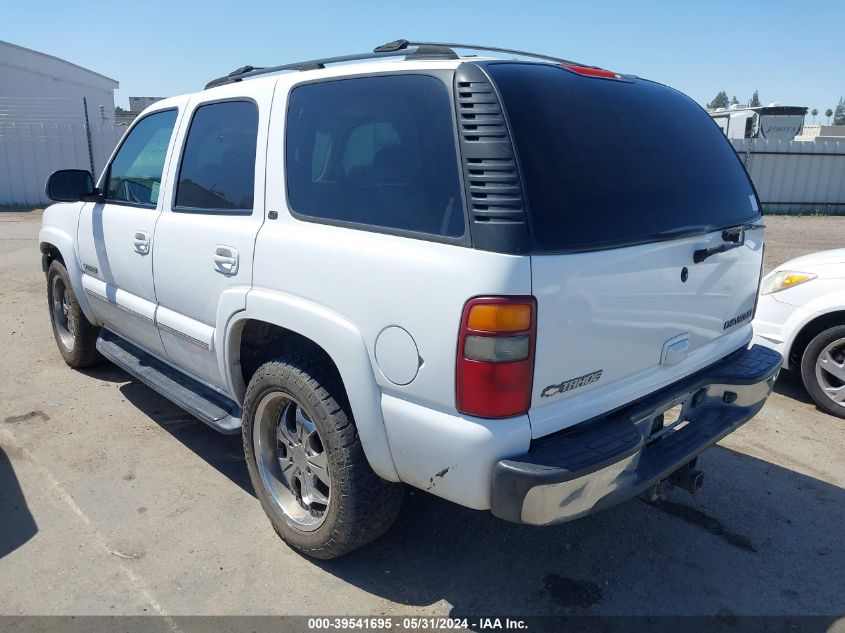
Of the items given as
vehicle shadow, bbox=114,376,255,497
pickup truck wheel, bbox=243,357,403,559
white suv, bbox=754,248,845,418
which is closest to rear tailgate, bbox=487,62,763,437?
pickup truck wheel, bbox=243,357,403,559

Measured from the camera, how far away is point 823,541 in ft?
10.4

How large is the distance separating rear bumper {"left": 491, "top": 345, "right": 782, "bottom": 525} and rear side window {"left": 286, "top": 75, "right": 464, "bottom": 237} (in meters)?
0.82

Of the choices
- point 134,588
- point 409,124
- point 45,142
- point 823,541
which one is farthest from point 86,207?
point 45,142

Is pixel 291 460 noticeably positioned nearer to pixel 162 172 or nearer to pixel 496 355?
pixel 496 355

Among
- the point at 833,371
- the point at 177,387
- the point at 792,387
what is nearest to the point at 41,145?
the point at 177,387

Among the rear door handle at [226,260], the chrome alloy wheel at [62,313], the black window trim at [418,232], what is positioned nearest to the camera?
the black window trim at [418,232]

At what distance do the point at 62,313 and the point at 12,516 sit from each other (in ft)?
8.27

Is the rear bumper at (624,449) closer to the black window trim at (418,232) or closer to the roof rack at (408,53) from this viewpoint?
the black window trim at (418,232)

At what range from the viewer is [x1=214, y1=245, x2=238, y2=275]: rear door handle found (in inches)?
117

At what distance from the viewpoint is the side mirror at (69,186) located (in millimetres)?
4191

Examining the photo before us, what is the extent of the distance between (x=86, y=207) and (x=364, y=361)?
3.12 meters

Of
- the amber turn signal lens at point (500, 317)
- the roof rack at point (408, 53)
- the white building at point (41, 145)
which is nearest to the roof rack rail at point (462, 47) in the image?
the roof rack at point (408, 53)

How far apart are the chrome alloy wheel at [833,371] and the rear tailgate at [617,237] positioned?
80.6 inches

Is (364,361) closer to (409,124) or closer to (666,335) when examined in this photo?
(409,124)
